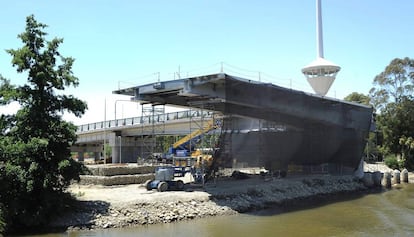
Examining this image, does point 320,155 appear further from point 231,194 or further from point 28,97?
point 28,97

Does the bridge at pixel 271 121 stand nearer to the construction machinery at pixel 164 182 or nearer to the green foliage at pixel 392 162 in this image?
the construction machinery at pixel 164 182

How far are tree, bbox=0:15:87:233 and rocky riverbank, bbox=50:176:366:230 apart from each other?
1709mm

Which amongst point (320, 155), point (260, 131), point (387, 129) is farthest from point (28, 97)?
point (387, 129)

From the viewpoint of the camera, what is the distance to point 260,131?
45500 millimetres

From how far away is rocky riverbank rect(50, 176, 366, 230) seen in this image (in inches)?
934

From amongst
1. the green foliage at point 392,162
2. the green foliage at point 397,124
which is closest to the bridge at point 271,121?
the green foliage at point 397,124

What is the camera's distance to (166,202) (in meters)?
26.3

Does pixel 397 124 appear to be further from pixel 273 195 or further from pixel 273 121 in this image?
pixel 273 195

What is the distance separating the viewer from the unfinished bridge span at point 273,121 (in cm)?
3469

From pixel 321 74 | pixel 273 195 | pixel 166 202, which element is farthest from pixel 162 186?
pixel 321 74

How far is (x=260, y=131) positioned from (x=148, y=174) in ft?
43.6

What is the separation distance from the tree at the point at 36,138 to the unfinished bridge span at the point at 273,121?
9663mm

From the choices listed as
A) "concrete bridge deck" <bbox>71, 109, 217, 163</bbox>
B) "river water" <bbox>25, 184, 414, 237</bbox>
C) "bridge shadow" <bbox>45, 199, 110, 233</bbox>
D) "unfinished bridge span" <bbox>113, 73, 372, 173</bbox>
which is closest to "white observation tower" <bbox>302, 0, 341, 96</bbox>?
"unfinished bridge span" <bbox>113, 73, 372, 173</bbox>

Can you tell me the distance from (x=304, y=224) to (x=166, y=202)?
26.3ft
